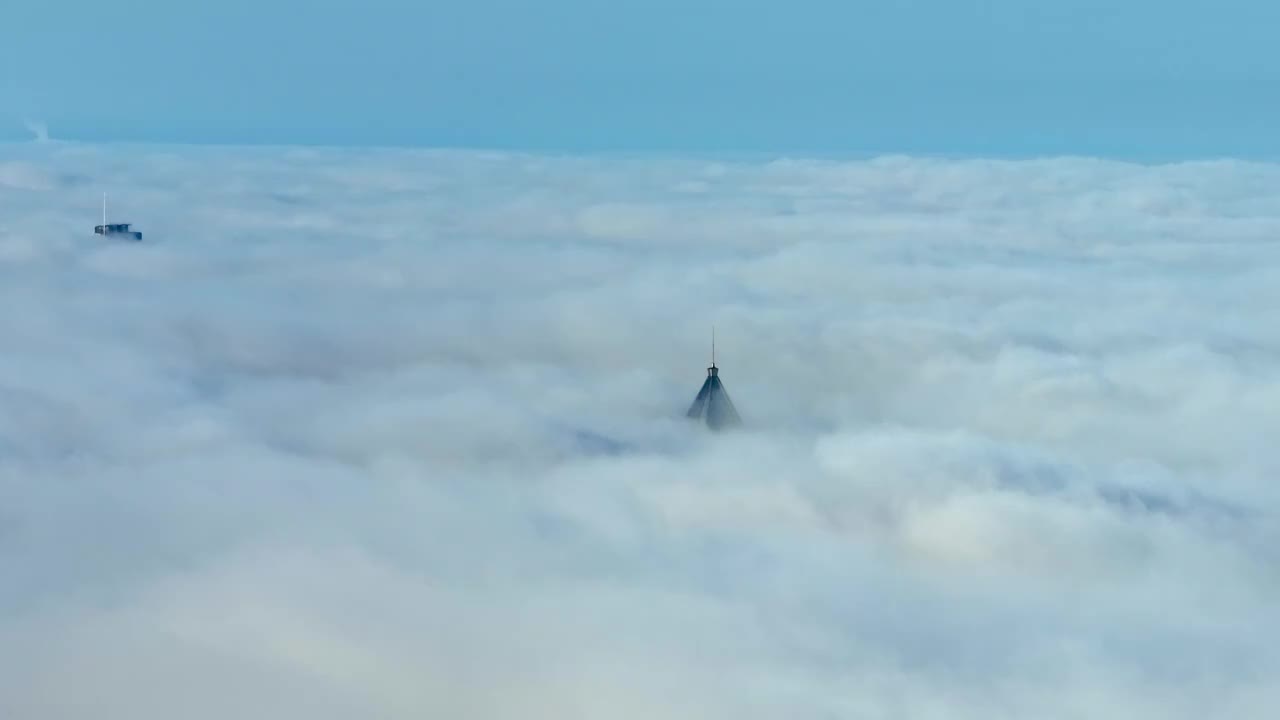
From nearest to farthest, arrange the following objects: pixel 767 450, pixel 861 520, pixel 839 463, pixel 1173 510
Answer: pixel 861 520 < pixel 1173 510 < pixel 839 463 < pixel 767 450

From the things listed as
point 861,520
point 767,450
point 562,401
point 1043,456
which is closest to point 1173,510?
point 1043,456

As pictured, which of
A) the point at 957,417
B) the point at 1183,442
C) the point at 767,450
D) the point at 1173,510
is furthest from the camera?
the point at 957,417

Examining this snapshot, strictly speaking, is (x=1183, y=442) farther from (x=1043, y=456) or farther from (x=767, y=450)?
(x=767, y=450)

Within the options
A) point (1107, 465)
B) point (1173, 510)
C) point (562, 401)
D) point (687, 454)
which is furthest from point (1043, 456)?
point (562, 401)

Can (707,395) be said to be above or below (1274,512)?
above

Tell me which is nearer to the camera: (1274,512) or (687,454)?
(1274,512)

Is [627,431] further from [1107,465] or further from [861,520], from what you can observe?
[1107,465]
